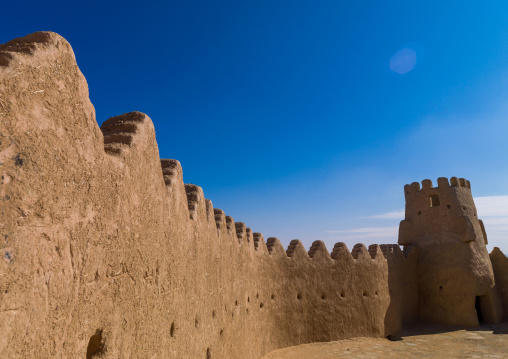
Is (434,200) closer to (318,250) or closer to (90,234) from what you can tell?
(318,250)

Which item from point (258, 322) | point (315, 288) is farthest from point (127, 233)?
point (315, 288)

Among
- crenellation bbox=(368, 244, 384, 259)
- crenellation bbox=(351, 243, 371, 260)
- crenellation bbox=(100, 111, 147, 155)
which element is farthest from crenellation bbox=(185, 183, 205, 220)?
crenellation bbox=(368, 244, 384, 259)

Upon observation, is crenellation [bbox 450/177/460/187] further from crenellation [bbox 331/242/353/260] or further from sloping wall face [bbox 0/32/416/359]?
sloping wall face [bbox 0/32/416/359]

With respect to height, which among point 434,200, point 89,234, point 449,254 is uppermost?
point 434,200

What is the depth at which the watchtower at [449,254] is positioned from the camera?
531 inches

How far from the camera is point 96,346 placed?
2.76 meters

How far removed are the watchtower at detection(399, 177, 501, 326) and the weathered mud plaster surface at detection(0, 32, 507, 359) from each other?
10.7 m

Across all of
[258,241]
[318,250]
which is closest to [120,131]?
[258,241]

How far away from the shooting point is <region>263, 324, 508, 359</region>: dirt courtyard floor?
9.52 meters

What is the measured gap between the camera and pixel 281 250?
10.7m

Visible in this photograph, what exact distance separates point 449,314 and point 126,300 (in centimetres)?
1418

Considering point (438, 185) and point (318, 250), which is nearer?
point (318, 250)

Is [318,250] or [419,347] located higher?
[318,250]

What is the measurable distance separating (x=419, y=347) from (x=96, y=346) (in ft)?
35.7
